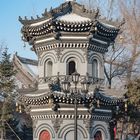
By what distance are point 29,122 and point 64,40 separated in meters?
12.8

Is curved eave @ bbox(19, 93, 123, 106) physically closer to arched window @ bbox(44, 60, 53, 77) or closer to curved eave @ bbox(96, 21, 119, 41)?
arched window @ bbox(44, 60, 53, 77)

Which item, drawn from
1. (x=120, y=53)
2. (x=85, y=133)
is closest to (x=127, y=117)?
(x=120, y=53)

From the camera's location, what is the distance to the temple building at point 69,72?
51.6ft

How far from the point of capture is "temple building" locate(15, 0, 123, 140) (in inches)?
619

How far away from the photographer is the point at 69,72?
16578 mm

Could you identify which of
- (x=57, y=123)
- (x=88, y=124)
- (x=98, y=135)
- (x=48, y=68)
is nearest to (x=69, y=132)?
(x=57, y=123)

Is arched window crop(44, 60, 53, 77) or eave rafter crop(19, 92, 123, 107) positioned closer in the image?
eave rafter crop(19, 92, 123, 107)

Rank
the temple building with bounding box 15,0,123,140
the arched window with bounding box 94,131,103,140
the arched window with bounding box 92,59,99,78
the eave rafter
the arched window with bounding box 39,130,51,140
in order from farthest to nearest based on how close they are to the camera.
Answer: the arched window with bounding box 92,59,99,78 → the arched window with bounding box 94,131,103,140 → the arched window with bounding box 39,130,51,140 → the temple building with bounding box 15,0,123,140 → the eave rafter

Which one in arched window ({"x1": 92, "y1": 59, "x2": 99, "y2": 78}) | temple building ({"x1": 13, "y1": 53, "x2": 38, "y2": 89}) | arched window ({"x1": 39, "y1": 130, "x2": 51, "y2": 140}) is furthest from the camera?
temple building ({"x1": 13, "y1": 53, "x2": 38, "y2": 89})

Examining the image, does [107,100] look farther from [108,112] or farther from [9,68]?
[9,68]

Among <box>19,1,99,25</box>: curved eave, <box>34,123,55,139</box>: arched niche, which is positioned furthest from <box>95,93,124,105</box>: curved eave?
<box>19,1,99,25</box>: curved eave

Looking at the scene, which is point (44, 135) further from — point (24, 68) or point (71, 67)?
point (24, 68)

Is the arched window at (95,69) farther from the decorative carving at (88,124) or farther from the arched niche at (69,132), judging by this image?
the arched niche at (69,132)

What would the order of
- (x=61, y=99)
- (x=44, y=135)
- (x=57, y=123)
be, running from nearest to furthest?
(x=61, y=99), (x=57, y=123), (x=44, y=135)
